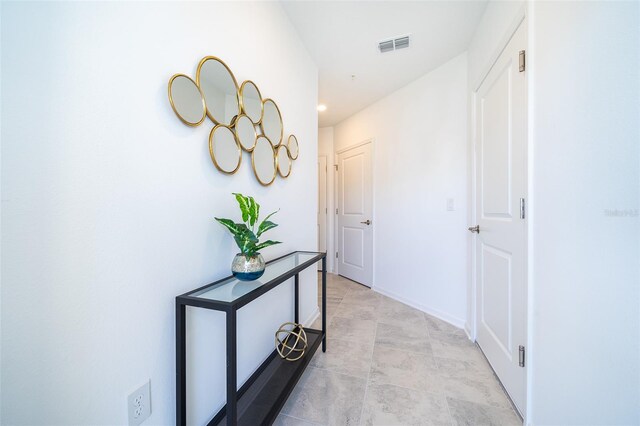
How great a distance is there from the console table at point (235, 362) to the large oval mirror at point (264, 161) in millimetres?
522

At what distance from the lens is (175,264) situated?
93cm

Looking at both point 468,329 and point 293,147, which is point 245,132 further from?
point 468,329

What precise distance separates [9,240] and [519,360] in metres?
1.98

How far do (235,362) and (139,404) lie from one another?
0.32m

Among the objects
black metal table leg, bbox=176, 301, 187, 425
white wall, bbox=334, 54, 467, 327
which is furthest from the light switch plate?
black metal table leg, bbox=176, 301, 187, 425

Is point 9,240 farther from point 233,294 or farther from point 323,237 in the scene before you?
point 323,237

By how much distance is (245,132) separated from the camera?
133cm

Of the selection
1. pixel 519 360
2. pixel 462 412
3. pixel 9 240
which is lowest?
pixel 462 412

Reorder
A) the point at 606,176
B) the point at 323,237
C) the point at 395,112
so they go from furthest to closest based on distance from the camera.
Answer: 1. the point at 323,237
2. the point at 395,112
3. the point at 606,176

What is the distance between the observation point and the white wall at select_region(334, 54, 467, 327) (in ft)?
7.41

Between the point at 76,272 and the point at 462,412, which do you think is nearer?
the point at 76,272

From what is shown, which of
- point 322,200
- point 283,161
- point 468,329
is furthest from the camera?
point 322,200

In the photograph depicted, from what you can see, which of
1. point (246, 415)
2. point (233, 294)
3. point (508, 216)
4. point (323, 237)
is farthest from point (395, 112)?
point (246, 415)

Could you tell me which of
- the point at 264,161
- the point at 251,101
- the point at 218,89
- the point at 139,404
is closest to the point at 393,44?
the point at 251,101
